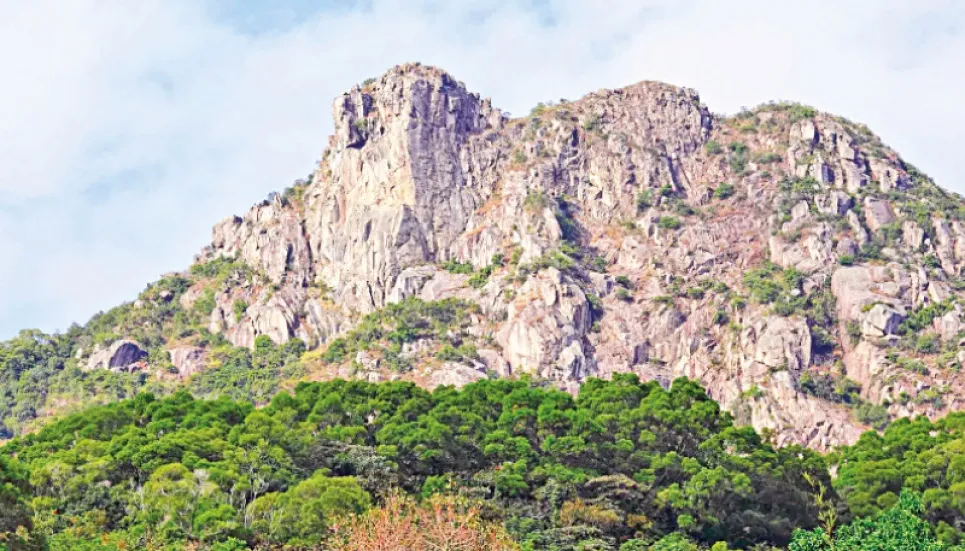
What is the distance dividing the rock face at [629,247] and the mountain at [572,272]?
0.27 metres

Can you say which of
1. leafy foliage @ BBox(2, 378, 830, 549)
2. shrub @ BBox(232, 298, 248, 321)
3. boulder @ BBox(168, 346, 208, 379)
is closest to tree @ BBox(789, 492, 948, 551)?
leafy foliage @ BBox(2, 378, 830, 549)

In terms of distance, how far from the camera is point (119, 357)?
143m

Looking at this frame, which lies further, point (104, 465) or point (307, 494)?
point (104, 465)

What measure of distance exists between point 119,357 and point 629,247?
5434 cm

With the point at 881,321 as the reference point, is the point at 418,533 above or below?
below

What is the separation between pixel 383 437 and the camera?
65.8 meters

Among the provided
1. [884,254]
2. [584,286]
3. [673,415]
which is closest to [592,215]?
[584,286]

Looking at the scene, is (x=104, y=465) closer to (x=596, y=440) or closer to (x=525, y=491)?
(x=525, y=491)

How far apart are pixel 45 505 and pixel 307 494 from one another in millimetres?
10757

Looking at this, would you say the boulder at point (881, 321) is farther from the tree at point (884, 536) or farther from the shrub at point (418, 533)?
the shrub at point (418, 533)

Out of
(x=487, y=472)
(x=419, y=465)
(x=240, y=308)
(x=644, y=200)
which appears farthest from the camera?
(x=644, y=200)

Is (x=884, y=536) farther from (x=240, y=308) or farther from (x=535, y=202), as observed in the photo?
(x=240, y=308)

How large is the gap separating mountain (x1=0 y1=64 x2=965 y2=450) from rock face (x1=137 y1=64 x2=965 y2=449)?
0.89 ft

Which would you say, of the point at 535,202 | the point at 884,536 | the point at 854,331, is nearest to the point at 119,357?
the point at 535,202
